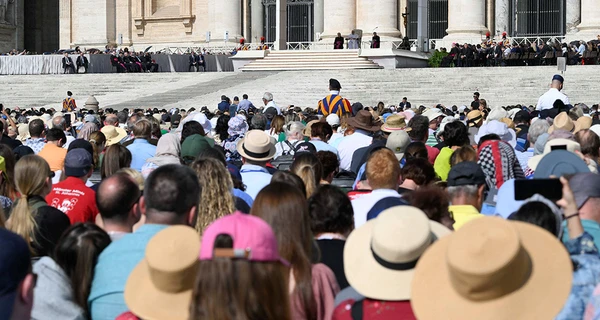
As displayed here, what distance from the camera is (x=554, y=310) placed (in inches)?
132

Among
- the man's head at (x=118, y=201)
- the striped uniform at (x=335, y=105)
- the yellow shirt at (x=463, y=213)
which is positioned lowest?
the yellow shirt at (x=463, y=213)

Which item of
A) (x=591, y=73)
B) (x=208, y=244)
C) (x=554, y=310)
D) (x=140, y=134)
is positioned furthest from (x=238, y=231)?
(x=591, y=73)

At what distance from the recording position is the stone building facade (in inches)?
1561

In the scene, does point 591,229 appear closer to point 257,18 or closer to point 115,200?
point 115,200

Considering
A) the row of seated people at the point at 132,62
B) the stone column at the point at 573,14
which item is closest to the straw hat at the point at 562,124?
the stone column at the point at 573,14

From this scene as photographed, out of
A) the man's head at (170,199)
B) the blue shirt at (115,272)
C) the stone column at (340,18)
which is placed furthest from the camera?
the stone column at (340,18)

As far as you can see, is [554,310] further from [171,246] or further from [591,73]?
[591,73]

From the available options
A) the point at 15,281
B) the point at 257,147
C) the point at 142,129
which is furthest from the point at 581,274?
the point at 142,129

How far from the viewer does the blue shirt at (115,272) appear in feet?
15.3

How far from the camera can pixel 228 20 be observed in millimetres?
44156

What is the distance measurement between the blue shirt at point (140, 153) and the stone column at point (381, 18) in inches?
1198

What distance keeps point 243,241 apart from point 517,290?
2.92ft

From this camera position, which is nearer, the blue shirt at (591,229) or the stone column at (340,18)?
the blue shirt at (591,229)

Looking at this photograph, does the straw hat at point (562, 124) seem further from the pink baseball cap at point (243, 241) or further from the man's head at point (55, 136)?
the pink baseball cap at point (243, 241)
